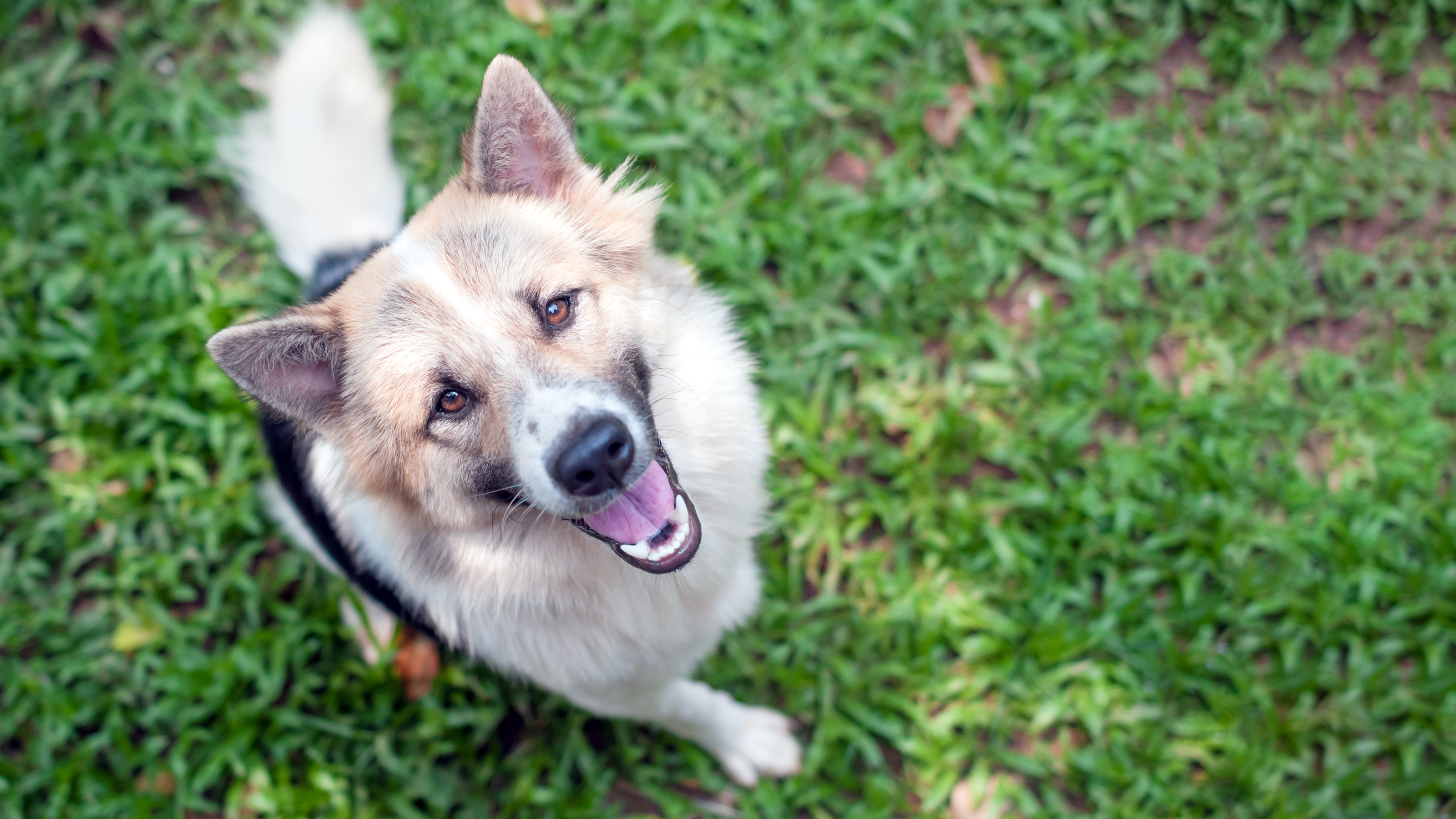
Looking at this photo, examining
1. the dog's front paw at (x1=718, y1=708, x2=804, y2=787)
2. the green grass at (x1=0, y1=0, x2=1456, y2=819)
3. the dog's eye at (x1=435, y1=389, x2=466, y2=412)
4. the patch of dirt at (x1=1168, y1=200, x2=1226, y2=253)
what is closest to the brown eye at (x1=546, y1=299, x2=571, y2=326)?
the dog's eye at (x1=435, y1=389, x2=466, y2=412)

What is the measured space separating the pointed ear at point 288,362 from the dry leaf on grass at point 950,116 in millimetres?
2972

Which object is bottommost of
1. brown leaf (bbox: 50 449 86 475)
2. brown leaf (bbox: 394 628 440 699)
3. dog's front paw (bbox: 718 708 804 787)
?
dog's front paw (bbox: 718 708 804 787)

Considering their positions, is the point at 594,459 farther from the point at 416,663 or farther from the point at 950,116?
the point at 950,116

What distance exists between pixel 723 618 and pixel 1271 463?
253 cm

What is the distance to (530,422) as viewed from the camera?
181cm

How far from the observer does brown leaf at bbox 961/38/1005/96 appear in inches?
153

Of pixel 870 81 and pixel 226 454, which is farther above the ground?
pixel 870 81

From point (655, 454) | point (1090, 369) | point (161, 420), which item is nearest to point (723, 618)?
point (655, 454)

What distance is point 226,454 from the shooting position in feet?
11.2

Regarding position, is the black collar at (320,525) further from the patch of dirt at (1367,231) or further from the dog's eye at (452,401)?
the patch of dirt at (1367,231)

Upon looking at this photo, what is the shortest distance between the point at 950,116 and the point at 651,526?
2853mm

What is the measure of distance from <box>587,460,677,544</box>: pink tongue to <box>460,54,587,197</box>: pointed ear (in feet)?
2.75

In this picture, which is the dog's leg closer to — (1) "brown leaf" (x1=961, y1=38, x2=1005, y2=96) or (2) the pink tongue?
(2) the pink tongue

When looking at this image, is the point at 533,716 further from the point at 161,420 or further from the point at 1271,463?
the point at 1271,463
